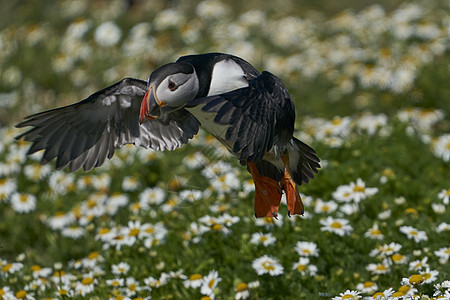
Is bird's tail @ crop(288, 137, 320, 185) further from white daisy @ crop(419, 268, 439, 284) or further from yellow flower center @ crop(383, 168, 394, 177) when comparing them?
yellow flower center @ crop(383, 168, 394, 177)

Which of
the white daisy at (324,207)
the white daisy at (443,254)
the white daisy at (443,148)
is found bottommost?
the white daisy at (443,254)

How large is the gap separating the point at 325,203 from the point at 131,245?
1355 mm

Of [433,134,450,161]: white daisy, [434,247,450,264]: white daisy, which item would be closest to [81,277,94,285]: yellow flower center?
[434,247,450,264]: white daisy

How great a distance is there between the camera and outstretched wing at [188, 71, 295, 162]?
88.8 inches

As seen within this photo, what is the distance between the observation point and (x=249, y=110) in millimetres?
2309

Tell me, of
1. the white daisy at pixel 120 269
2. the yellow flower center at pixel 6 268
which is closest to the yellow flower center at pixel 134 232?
the white daisy at pixel 120 269

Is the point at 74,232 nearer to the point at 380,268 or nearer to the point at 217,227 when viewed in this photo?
the point at 217,227

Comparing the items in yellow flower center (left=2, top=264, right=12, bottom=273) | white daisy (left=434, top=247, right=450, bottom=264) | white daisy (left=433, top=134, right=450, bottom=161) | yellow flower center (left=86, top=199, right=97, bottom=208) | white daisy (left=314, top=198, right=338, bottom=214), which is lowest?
yellow flower center (left=2, top=264, right=12, bottom=273)

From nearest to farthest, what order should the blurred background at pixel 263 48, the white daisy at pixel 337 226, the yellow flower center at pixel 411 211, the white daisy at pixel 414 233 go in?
the white daisy at pixel 414 233
the white daisy at pixel 337 226
the yellow flower center at pixel 411 211
the blurred background at pixel 263 48

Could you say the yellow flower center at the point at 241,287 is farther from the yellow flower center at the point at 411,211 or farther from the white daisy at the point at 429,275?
the yellow flower center at the point at 411,211

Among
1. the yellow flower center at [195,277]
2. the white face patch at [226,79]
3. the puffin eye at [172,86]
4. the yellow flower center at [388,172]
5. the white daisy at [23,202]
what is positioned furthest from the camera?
the white daisy at [23,202]

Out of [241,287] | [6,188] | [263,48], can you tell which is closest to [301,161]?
[241,287]


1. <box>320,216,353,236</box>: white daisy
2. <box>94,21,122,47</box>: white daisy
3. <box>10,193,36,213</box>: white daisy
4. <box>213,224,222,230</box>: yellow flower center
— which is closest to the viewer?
<box>320,216,353,236</box>: white daisy

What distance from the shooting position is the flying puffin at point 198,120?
2330 millimetres
